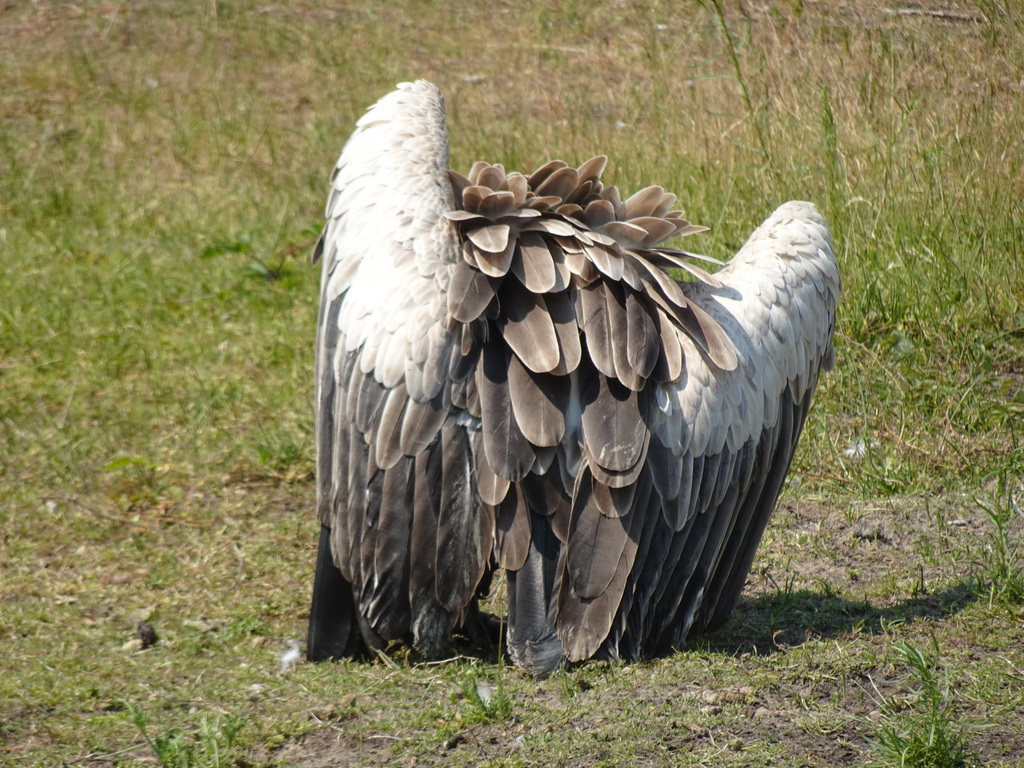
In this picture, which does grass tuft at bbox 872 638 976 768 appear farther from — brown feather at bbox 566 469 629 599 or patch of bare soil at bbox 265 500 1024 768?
brown feather at bbox 566 469 629 599

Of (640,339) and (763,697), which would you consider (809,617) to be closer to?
(763,697)

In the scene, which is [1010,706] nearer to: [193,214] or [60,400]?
[60,400]

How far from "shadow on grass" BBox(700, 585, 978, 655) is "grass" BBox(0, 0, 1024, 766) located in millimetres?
16

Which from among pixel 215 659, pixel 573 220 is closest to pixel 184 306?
pixel 215 659

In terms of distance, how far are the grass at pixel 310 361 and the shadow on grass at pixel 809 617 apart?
2 centimetres

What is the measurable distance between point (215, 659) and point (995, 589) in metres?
2.32

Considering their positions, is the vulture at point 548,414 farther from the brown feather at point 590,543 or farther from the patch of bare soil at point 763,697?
the patch of bare soil at point 763,697

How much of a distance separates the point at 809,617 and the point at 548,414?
3.73 ft

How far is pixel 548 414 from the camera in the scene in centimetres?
283

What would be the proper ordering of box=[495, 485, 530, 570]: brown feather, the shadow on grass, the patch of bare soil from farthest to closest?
1. the shadow on grass
2. box=[495, 485, 530, 570]: brown feather
3. the patch of bare soil

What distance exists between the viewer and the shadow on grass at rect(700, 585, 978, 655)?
3207mm

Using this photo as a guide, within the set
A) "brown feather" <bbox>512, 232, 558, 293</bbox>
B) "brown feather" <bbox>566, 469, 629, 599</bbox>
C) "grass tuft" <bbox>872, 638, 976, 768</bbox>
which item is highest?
"brown feather" <bbox>512, 232, 558, 293</bbox>

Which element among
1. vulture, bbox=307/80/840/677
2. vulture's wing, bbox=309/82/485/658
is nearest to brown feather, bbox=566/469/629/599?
vulture, bbox=307/80/840/677

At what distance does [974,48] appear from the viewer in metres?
5.39
